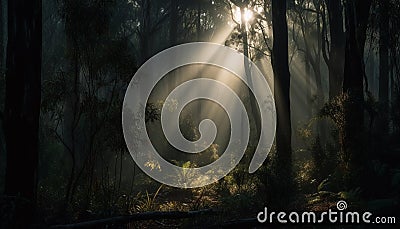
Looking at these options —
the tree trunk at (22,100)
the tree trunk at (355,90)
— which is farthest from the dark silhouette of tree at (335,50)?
the tree trunk at (22,100)

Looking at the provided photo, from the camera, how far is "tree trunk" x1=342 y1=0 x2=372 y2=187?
377 inches

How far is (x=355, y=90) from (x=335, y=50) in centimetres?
750

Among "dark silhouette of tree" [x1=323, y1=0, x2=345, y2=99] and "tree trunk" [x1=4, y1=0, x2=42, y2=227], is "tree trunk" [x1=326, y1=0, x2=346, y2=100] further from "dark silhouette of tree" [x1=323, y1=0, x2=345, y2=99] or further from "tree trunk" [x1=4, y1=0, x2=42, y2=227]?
"tree trunk" [x1=4, y1=0, x2=42, y2=227]

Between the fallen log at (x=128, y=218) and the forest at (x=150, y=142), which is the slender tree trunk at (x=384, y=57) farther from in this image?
the fallen log at (x=128, y=218)

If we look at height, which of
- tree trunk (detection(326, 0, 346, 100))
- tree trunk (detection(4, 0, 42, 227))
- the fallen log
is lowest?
the fallen log

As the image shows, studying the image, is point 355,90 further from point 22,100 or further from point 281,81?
point 22,100

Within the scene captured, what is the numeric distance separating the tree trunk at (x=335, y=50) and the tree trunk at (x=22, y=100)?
11860mm

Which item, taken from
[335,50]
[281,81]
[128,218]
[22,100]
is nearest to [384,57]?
[335,50]

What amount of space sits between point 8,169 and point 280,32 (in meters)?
9.22

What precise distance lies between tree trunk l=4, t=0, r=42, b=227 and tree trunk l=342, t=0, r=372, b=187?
6.41 m

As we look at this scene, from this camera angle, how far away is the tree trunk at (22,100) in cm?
752

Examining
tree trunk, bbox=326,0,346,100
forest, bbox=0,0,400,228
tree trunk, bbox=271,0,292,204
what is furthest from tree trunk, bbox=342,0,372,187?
tree trunk, bbox=326,0,346,100

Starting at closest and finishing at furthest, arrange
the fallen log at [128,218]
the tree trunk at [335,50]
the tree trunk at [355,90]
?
the fallen log at [128,218]
the tree trunk at [355,90]
the tree trunk at [335,50]

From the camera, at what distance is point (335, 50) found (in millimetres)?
17359
